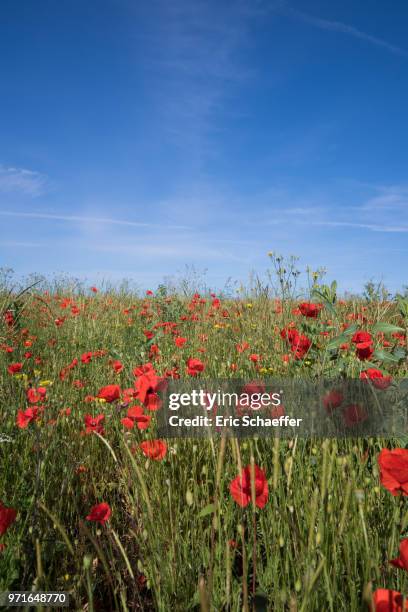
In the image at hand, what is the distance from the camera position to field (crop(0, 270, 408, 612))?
891 millimetres

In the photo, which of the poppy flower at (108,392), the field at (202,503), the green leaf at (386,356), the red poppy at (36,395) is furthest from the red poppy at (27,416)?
the green leaf at (386,356)

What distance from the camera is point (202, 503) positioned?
1.40 metres

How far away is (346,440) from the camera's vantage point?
149 centimetres

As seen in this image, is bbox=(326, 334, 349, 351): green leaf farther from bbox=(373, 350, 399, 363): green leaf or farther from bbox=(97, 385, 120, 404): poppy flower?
bbox=(97, 385, 120, 404): poppy flower

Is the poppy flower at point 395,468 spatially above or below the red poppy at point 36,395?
below

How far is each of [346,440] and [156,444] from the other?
2.33 feet

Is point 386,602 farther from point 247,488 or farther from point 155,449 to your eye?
point 155,449

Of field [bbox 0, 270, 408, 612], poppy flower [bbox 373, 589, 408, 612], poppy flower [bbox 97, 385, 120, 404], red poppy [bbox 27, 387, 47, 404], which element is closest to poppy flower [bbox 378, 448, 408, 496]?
field [bbox 0, 270, 408, 612]

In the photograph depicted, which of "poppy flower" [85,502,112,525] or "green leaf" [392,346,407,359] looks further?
"green leaf" [392,346,407,359]

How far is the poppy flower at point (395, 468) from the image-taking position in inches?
31.1

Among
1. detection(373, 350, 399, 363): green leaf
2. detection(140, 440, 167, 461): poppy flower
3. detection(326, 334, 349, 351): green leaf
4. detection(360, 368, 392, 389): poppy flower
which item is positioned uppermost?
detection(326, 334, 349, 351): green leaf

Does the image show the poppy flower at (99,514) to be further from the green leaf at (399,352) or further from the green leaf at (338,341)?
the green leaf at (399,352)

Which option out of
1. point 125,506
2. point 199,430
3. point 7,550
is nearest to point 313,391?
point 199,430

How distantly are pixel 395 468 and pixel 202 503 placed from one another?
2.65 ft
